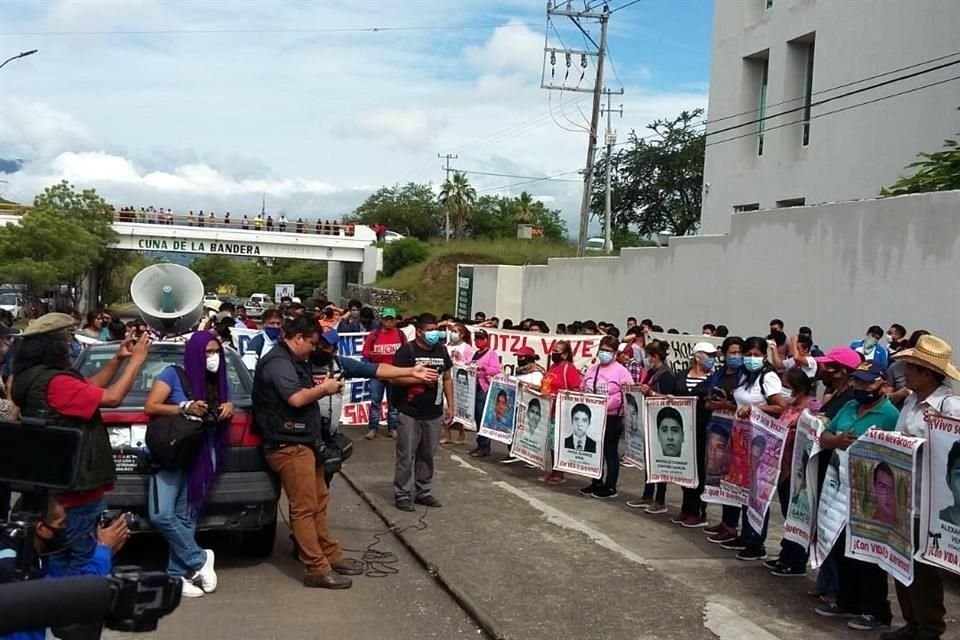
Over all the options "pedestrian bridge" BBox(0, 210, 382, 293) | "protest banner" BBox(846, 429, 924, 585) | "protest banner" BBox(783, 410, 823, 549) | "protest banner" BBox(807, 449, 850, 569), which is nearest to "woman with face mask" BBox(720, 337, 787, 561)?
"protest banner" BBox(783, 410, 823, 549)

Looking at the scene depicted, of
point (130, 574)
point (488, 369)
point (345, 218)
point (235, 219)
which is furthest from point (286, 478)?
point (345, 218)

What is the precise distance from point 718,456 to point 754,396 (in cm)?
66

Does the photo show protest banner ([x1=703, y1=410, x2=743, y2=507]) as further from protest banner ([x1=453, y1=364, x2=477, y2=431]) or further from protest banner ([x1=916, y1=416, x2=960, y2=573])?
protest banner ([x1=453, y1=364, x2=477, y2=431])

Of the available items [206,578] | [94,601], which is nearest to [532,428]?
[206,578]

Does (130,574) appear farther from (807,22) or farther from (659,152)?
(659,152)

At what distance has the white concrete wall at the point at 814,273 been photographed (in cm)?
1416

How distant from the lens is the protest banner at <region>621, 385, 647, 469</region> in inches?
396

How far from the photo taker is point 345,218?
366 feet

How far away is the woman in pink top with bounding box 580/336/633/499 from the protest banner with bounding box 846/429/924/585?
434 cm

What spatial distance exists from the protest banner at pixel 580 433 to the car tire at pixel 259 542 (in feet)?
13.0

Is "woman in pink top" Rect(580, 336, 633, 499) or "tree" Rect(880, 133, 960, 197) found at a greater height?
"tree" Rect(880, 133, 960, 197)

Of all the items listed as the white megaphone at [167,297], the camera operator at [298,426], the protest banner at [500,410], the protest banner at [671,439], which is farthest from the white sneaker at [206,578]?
the protest banner at [500,410]

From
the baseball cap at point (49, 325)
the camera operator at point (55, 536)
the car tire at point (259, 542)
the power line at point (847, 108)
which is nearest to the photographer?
the camera operator at point (55, 536)

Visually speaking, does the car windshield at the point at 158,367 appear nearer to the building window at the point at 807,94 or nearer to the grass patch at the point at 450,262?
the building window at the point at 807,94
